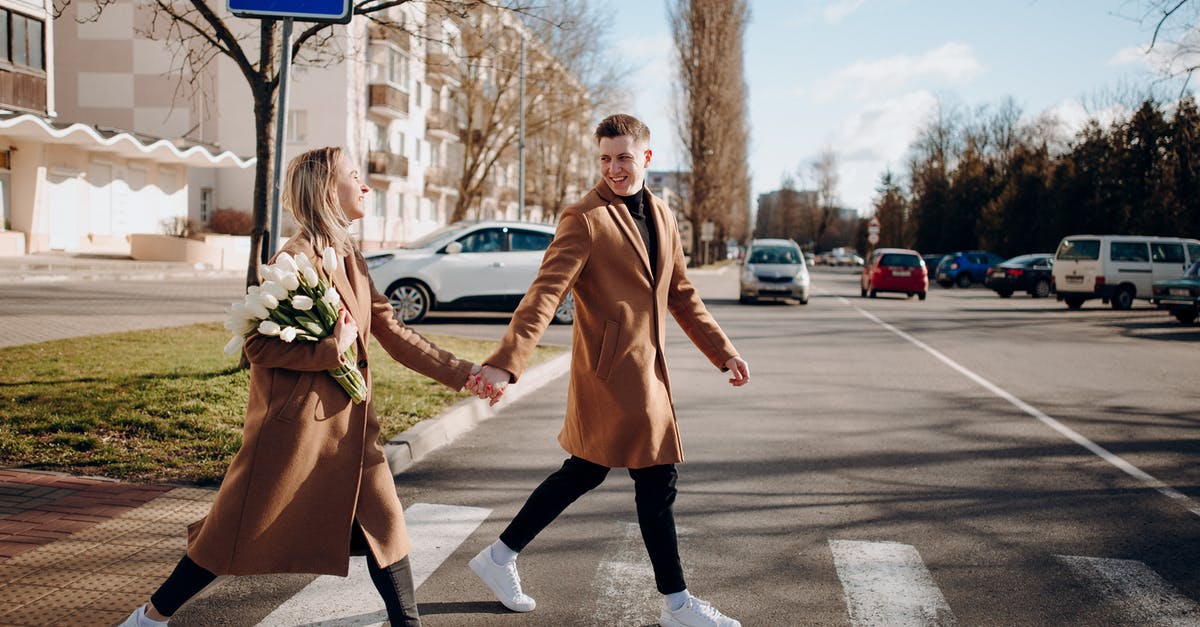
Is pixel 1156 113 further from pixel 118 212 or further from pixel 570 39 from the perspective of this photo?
pixel 118 212

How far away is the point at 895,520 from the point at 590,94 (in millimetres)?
31924

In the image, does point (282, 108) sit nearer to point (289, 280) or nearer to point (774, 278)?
point (289, 280)

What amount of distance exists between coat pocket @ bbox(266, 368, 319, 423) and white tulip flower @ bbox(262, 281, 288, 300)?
22cm

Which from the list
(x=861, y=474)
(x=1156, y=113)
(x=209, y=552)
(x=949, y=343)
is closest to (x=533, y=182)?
(x=1156, y=113)

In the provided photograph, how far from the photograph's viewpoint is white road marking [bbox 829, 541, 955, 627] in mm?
3678

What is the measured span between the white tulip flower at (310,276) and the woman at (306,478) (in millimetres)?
132

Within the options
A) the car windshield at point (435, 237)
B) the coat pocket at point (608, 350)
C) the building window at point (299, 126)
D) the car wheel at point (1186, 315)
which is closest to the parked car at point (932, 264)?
the car wheel at point (1186, 315)

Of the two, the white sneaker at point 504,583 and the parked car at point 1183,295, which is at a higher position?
the parked car at point 1183,295

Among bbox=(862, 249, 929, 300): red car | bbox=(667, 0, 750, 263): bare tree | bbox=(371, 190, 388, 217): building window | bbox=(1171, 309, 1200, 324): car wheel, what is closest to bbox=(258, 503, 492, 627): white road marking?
bbox=(1171, 309, 1200, 324): car wheel

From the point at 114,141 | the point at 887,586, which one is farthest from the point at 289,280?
the point at 114,141

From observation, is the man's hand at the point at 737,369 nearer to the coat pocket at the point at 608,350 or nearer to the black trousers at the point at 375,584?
the coat pocket at the point at 608,350

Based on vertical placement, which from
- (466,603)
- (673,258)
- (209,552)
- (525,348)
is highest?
(673,258)

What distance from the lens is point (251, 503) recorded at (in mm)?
2859

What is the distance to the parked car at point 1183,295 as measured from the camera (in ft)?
65.3
